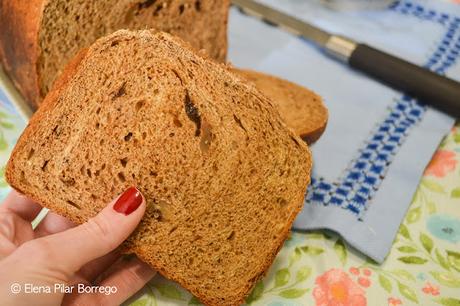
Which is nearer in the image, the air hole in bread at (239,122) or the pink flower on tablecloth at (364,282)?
the air hole in bread at (239,122)

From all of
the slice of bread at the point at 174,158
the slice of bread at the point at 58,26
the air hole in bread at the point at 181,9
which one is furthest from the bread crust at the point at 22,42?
the air hole in bread at the point at 181,9

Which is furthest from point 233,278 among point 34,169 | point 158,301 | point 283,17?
point 283,17

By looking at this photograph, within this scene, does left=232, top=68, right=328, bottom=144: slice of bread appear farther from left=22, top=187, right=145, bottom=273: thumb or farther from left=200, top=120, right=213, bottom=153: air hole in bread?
left=22, top=187, right=145, bottom=273: thumb

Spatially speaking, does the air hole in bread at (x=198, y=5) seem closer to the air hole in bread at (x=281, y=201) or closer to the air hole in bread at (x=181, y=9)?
the air hole in bread at (x=181, y=9)

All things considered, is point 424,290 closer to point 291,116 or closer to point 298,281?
point 298,281

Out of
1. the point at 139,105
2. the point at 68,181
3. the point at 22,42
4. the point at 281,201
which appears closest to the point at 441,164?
the point at 281,201

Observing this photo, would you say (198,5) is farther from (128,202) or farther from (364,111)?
(128,202)
